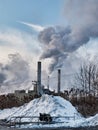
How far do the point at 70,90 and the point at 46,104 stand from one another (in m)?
27.8

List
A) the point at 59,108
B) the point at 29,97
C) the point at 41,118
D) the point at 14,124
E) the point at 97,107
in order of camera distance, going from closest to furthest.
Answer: the point at 14,124 → the point at 41,118 → the point at 59,108 → the point at 97,107 → the point at 29,97

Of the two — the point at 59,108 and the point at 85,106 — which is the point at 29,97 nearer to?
the point at 85,106

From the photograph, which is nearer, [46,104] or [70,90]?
[46,104]

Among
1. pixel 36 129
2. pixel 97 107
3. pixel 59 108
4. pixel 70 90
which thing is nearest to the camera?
pixel 36 129

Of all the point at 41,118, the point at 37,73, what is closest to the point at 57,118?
the point at 41,118

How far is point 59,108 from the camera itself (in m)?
49.8

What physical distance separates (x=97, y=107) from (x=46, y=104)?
1461 centimetres

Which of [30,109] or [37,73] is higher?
[37,73]

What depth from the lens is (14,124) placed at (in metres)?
40.8

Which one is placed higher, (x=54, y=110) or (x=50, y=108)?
(x=50, y=108)

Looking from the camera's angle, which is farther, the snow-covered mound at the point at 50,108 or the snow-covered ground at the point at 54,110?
the snow-covered mound at the point at 50,108

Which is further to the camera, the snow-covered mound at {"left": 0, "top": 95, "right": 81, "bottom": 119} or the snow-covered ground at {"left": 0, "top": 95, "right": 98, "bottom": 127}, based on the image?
the snow-covered mound at {"left": 0, "top": 95, "right": 81, "bottom": 119}

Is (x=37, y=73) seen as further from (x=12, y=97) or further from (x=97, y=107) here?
(x=97, y=107)

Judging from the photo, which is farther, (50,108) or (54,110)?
(50,108)
